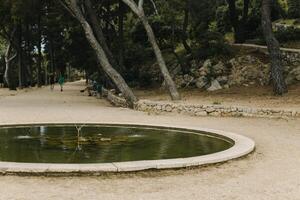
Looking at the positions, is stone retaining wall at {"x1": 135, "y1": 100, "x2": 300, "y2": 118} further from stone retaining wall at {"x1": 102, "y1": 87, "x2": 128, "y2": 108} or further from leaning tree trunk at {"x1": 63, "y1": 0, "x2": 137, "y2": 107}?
stone retaining wall at {"x1": 102, "y1": 87, "x2": 128, "y2": 108}

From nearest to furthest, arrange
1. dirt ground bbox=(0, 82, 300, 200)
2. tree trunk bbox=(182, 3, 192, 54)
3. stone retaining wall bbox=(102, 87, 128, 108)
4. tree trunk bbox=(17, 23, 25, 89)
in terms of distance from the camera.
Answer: dirt ground bbox=(0, 82, 300, 200) → stone retaining wall bbox=(102, 87, 128, 108) → tree trunk bbox=(182, 3, 192, 54) → tree trunk bbox=(17, 23, 25, 89)

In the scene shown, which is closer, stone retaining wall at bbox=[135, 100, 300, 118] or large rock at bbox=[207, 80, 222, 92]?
stone retaining wall at bbox=[135, 100, 300, 118]

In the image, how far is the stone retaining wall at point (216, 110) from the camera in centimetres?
1844

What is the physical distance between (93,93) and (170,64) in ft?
20.6

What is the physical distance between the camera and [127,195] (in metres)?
7.02

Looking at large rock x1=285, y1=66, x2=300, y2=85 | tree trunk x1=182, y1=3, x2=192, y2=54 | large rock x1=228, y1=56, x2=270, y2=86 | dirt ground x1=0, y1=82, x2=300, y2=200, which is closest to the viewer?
dirt ground x1=0, y1=82, x2=300, y2=200

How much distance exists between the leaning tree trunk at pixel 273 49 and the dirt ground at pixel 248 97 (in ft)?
1.72

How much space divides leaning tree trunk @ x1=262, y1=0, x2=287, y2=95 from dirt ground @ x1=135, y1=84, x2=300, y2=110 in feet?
1.72

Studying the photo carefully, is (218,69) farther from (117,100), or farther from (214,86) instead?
(117,100)

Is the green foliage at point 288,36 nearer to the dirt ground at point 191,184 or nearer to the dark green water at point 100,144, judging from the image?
the dark green water at point 100,144

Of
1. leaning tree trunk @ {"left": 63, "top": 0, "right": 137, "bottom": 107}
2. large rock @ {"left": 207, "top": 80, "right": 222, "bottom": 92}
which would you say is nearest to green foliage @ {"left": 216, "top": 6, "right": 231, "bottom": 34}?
large rock @ {"left": 207, "top": 80, "right": 222, "bottom": 92}

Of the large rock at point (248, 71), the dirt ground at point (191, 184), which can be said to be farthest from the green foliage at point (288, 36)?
the dirt ground at point (191, 184)

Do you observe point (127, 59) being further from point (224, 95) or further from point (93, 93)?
point (224, 95)

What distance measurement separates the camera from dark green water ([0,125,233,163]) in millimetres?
10242
